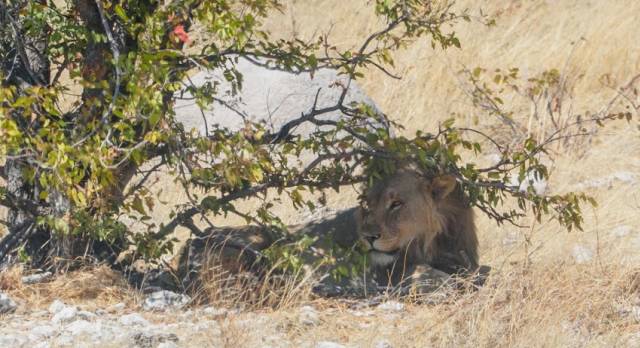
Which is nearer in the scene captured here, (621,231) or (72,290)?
(72,290)

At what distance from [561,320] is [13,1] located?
11.8ft

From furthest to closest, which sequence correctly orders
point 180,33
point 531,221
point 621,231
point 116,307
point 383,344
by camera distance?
1. point 531,221
2. point 621,231
3. point 116,307
4. point 180,33
5. point 383,344

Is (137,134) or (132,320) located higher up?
(137,134)

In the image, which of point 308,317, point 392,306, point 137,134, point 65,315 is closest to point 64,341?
point 65,315

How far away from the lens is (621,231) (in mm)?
8383

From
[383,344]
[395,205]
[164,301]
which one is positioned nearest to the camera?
[383,344]

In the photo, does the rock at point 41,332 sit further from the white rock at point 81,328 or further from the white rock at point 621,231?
the white rock at point 621,231

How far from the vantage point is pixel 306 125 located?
34.1 ft

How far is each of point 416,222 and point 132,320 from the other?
2.06m

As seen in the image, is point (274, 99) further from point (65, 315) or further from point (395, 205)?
point (65, 315)

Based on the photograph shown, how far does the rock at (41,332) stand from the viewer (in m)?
5.42

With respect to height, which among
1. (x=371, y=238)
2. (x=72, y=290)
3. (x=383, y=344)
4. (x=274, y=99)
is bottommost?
(x=383, y=344)

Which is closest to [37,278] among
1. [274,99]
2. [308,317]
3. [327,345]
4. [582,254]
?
[308,317]

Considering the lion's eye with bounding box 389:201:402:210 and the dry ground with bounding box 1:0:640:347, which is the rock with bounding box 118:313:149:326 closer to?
the dry ground with bounding box 1:0:640:347
